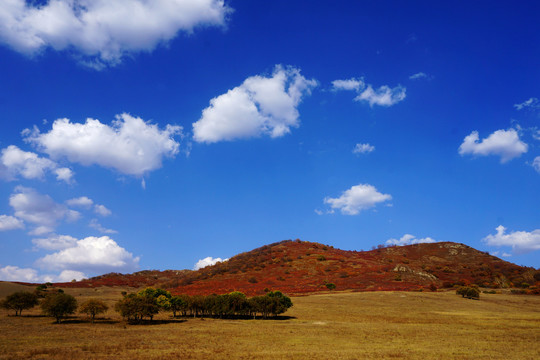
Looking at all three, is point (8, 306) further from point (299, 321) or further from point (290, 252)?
point (290, 252)

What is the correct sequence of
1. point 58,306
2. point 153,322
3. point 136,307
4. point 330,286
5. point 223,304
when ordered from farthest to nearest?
1. point 330,286
2. point 223,304
3. point 153,322
4. point 136,307
5. point 58,306

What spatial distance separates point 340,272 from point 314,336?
97.3m

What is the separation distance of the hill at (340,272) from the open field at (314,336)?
144 ft

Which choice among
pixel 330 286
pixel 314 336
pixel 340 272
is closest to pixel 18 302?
pixel 314 336

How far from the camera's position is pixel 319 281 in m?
130

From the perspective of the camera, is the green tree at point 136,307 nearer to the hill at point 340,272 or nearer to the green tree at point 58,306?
the green tree at point 58,306

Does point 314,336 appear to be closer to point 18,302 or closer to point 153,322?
point 153,322

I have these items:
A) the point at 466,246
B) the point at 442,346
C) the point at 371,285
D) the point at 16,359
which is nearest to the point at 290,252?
the point at 371,285

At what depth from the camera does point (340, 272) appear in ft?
461

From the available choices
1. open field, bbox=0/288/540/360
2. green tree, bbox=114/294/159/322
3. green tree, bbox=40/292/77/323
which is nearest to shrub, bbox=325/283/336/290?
open field, bbox=0/288/540/360

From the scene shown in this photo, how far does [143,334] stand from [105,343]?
9.12 meters

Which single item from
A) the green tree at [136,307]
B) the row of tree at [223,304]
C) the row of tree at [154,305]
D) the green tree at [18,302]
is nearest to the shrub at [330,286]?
the row of tree at [154,305]

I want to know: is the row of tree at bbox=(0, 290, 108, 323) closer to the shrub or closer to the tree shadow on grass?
the tree shadow on grass

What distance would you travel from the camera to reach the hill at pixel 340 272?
12281 centimetres
